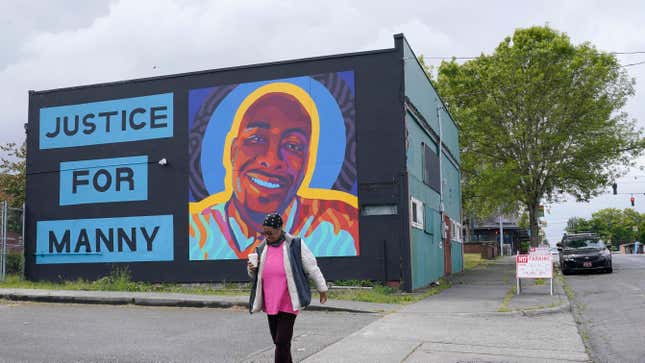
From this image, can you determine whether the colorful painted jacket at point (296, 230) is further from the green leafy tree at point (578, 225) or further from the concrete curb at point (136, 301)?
the green leafy tree at point (578, 225)

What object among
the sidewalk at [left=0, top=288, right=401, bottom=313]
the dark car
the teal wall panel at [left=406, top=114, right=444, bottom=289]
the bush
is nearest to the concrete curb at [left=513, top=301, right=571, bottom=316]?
the sidewalk at [left=0, top=288, right=401, bottom=313]

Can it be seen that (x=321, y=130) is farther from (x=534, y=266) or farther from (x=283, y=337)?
(x=283, y=337)

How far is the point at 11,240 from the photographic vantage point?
2045cm

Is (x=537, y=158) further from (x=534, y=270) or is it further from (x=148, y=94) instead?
(x=148, y=94)

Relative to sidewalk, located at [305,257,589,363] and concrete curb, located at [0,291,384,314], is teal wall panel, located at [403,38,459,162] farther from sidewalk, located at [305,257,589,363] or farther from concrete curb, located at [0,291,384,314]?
concrete curb, located at [0,291,384,314]

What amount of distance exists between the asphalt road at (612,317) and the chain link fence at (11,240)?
1708 centimetres

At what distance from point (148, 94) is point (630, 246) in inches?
3585

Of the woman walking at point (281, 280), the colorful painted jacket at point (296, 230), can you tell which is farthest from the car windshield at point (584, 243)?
the woman walking at point (281, 280)

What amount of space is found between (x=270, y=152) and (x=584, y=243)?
595 inches

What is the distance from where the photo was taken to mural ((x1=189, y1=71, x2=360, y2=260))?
17.7 metres

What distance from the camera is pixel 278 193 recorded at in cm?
1805

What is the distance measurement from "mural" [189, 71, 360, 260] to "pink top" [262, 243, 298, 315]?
1108cm

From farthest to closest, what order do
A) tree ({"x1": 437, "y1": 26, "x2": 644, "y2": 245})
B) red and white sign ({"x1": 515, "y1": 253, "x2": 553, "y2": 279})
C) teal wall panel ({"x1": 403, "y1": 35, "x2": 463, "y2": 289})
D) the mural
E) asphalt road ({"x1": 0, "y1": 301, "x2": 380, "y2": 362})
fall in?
tree ({"x1": 437, "y1": 26, "x2": 644, "y2": 245}) → teal wall panel ({"x1": 403, "y1": 35, "x2": 463, "y2": 289}) → the mural → red and white sign ({"x1": 515, "y1": 253, "x2": 553, "y2": 279}) → asphalt road ({"x1": 0, "y1": 301, "x2": 380, "y2": 362})

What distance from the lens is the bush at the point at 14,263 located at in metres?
20.3
